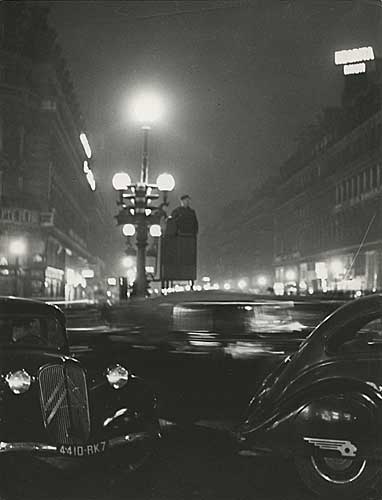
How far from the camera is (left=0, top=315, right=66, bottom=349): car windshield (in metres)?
5.43

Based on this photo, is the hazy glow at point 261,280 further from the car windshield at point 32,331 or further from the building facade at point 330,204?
the car windshield at point 32,331

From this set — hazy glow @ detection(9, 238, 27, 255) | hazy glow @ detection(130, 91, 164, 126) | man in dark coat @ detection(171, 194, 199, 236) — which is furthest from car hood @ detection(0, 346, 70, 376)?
hazy glow @ detection(9, 238, 27, 255)

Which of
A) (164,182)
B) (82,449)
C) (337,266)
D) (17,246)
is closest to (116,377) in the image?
(82,449)

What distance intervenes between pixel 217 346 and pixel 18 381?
7.47 feet

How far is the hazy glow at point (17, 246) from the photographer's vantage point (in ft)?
116

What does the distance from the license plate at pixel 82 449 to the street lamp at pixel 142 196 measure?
34.1ft

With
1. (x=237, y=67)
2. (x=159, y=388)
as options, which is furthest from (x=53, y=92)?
(x=159, y=388)

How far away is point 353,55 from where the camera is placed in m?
6.89

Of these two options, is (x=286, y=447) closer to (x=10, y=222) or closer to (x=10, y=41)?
(x=10, y=222)

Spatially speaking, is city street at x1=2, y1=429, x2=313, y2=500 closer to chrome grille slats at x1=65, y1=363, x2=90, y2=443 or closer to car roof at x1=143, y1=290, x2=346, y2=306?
chrome grille slats at x1=65, y1=363, x2=90, y2=443

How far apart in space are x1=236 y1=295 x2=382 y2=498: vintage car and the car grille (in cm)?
128

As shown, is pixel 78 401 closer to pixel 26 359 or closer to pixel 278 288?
pixel 26 359

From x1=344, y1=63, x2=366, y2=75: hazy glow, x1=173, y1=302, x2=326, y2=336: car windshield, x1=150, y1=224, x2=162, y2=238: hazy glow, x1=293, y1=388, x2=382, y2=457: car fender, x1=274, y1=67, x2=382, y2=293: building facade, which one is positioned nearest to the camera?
x1=293, y1=388, x2=382, y2=457: car fender

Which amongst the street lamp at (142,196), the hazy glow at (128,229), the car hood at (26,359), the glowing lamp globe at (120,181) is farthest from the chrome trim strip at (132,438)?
the hazy glow at (128,229)
